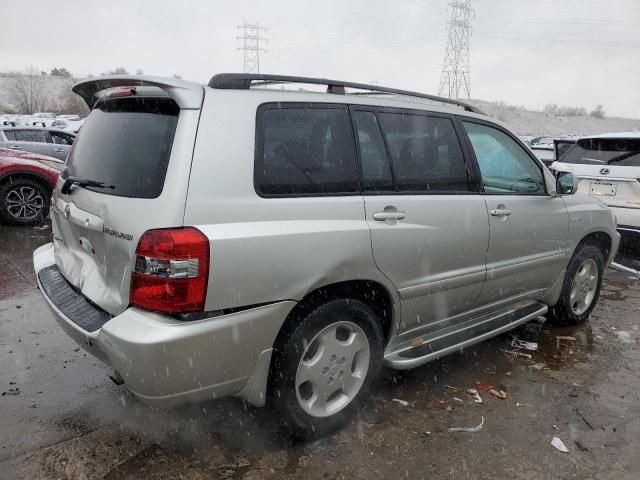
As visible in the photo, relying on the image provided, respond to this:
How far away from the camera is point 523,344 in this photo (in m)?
4.23

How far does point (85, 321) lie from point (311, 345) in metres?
1.10

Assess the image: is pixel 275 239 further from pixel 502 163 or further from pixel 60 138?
pixel 60 138

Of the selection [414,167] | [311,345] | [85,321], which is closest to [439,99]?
[414,167]

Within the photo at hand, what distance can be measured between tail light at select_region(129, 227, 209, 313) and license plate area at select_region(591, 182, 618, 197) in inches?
234

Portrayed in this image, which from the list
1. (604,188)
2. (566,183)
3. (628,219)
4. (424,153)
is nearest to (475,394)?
(424,153)

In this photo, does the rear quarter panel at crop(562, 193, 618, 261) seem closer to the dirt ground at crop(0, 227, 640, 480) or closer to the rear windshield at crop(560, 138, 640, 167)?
the dirt ground at crop(0, 227, 640, 480)

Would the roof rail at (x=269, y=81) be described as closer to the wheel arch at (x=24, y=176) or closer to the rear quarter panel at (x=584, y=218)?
the rear quarter panel at (x=584, y=218)

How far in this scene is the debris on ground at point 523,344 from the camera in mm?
4164

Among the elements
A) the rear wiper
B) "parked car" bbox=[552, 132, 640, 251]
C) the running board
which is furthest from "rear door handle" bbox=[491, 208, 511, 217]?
"parked car" bbox=[552, 132, 640, 251]

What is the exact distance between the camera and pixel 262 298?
233cm

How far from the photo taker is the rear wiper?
102 inches

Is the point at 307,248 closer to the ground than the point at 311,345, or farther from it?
farther from it

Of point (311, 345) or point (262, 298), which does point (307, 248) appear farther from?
point (311, 345)

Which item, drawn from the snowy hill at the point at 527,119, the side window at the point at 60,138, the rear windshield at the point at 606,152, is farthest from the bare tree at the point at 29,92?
the rear windshield at the point at 606,152
